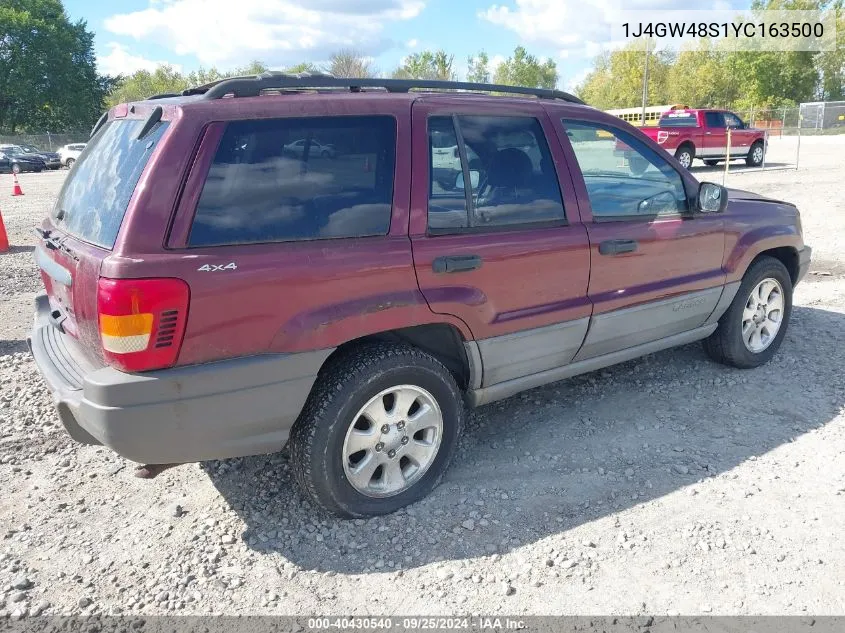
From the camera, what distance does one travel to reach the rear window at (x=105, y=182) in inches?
104

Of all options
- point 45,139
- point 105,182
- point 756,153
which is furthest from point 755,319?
point 45,139

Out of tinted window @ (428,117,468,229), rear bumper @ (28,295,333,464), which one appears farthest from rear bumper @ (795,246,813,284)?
rear bumper @ (28,295,333,464)

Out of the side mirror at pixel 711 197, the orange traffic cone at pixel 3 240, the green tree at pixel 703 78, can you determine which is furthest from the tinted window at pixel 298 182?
the green tree at pixel 703 78

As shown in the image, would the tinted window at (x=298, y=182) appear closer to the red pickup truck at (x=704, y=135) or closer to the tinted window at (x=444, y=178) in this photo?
the tinted window at (x=444, y=178)

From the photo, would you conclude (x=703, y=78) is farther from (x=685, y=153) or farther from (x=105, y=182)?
(x=105, y=182)

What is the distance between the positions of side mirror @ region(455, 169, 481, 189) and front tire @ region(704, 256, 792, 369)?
228 centimetres

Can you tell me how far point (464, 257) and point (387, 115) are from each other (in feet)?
2.37

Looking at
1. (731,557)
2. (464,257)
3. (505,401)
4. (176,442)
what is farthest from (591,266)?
(176,442)

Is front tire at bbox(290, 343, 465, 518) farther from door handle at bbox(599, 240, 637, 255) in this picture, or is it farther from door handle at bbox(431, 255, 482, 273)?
door handle at bbox(599, 240, 637, 255)

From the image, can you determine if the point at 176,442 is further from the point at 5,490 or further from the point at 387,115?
the point at 387,115

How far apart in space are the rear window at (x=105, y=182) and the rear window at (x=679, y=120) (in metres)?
20.9

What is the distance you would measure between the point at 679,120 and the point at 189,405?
21.7 meters

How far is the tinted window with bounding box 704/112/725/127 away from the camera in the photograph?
21250 millimetres

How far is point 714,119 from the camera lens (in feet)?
70.4
